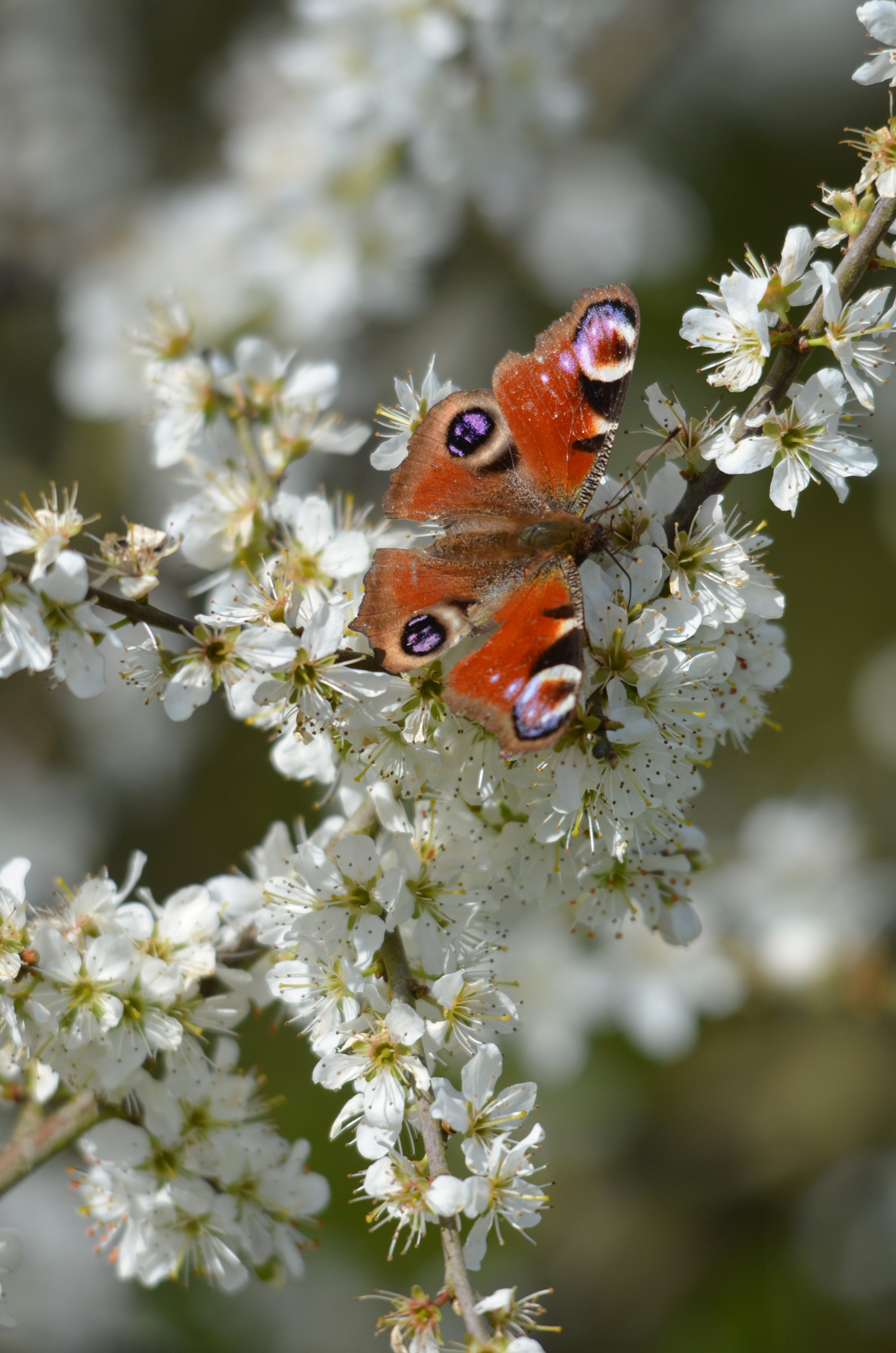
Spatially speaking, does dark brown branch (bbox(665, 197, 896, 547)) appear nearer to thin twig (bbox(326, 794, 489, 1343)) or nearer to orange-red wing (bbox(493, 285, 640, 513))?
orange-red wing (bbox(493, 285, 640, 513))

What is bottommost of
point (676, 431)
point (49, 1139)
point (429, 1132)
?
point (49, 1139)

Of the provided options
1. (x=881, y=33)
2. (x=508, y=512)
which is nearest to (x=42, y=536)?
(x=508, y=512)

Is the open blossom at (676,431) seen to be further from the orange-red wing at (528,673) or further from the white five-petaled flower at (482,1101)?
the white five-petaled flower at (482,1101)

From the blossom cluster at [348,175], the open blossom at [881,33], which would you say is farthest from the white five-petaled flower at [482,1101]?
the blossom cluster at [348,175]

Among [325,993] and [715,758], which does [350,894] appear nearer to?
[325,993]

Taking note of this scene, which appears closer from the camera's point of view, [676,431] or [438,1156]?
[438,1156]

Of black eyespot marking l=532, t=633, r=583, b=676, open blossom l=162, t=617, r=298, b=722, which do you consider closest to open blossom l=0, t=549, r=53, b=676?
open blossom l=162, t=617, r=298, b=722
